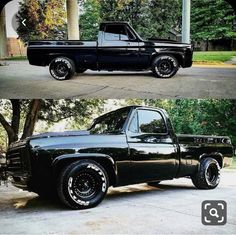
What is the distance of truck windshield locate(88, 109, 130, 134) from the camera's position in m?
3.26

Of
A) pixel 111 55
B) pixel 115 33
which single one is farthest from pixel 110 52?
pixel 115 33

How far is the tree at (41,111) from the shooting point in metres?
3.32

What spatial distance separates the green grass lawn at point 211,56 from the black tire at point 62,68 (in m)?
0.89

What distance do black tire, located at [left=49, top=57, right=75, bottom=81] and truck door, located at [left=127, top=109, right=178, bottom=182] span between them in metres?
0.57

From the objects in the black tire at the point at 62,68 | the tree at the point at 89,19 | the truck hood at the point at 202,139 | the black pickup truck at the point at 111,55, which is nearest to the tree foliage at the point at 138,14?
the tree at the point at 89,19

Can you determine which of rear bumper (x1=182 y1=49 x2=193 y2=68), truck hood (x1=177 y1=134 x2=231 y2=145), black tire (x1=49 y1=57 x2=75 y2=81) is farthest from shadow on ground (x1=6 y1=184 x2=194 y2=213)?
rear bumper (x1=182 y1=49 x2=193 y2=68)

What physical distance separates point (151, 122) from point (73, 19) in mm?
978

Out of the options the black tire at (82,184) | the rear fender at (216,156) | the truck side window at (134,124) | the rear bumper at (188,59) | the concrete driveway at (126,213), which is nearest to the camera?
the concrete driveway at (126,213)

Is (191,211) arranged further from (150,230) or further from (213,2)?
(213,2)

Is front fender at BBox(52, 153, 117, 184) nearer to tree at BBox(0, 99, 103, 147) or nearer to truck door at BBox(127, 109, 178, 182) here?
truck door at BBox(127, 109, 178, 182)

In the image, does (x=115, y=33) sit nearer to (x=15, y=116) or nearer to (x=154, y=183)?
(x=15, y=116)

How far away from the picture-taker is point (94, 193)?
306 cm

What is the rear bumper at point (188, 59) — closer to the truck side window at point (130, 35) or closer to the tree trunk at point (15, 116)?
the truck side window at point (130, 35)

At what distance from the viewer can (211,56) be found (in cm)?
311
